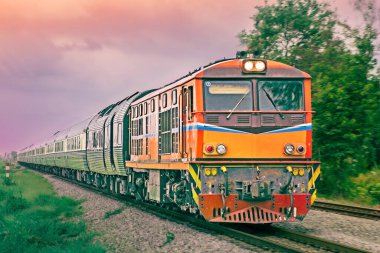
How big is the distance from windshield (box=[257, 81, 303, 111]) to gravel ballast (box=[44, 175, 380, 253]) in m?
2.63

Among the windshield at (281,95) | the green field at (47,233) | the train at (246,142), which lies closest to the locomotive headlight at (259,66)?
the train at (246,142)

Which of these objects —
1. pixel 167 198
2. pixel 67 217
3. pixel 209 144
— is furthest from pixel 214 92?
pixel 67 217

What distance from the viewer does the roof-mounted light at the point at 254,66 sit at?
468 inches

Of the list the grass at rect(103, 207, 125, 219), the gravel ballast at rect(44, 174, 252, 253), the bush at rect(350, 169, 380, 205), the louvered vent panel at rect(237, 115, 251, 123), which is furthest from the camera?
the bush at rect(350, 169, 380, 205)

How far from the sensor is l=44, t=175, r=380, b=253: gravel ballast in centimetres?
1023

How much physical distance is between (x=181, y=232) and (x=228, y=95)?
3.01 metres

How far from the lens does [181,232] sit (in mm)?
11930

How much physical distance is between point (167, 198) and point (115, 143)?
6.49 m

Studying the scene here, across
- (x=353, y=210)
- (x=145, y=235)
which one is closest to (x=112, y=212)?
(x=145, y=235)

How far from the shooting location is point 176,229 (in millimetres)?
12375

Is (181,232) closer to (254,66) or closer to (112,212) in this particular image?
(254,66)

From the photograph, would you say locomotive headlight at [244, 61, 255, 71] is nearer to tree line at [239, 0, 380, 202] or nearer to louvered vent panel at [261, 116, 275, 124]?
louvered vent panel at [261, 116, 275, 124]

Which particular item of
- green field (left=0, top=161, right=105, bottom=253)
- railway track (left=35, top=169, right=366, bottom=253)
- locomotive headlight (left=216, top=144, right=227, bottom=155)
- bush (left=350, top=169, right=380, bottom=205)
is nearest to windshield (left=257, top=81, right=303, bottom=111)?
locomotive headlight (left=216, top=144, right=227, bottom=155)

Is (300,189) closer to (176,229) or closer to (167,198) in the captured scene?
(176,229)
